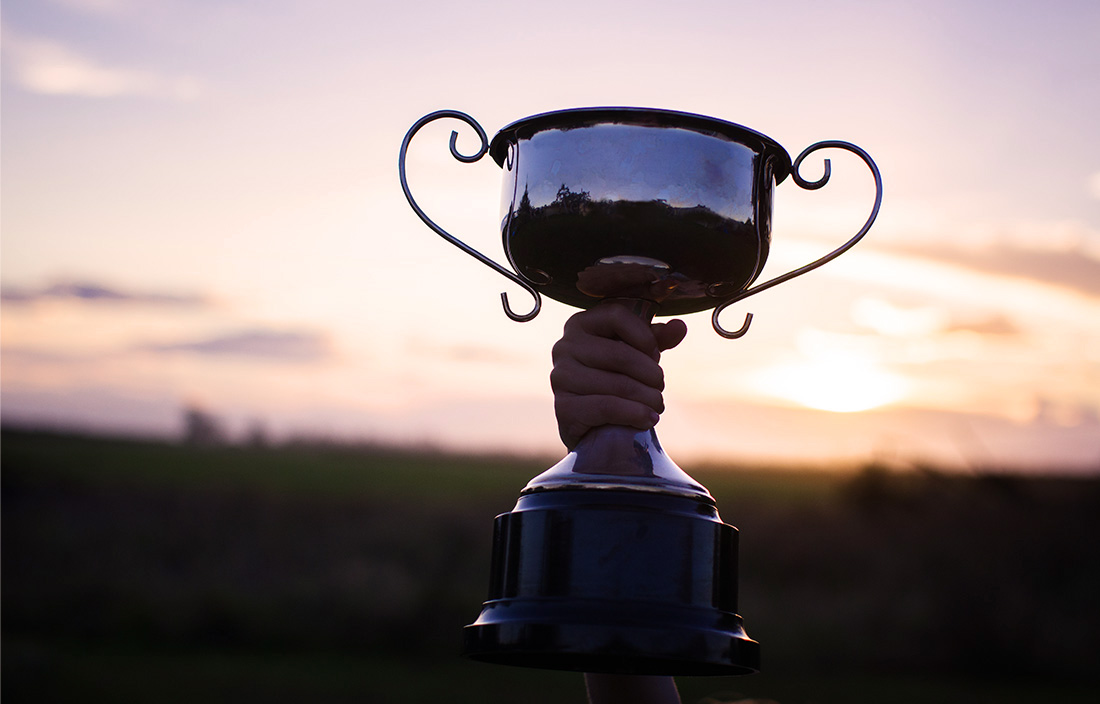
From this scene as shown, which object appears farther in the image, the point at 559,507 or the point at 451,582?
the point at 451,582

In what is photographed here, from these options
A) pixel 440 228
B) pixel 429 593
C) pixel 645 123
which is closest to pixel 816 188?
pixel 645 123

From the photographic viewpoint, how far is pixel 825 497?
12711 millimetres

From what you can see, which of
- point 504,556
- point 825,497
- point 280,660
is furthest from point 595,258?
point 825,497

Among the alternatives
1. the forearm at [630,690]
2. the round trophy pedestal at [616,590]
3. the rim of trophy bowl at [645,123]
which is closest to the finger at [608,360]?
the round trophy pedestal at [616,590]

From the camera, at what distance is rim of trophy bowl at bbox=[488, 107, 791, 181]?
51.0 inches

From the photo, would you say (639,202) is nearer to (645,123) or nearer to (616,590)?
(645,123)

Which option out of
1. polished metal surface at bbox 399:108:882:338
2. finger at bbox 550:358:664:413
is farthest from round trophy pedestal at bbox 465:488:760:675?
polished metal surface at bbox 399:108:882:338

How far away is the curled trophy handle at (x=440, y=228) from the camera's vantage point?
4.46 ft

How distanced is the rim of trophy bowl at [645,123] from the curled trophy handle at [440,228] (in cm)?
6

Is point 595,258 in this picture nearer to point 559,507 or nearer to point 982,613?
point 559,507

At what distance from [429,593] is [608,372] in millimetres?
10269

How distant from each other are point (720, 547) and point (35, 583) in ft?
40.0

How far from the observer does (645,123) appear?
4.25ft

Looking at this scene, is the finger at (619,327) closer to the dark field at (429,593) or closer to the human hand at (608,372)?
the human hand at (608,372)
